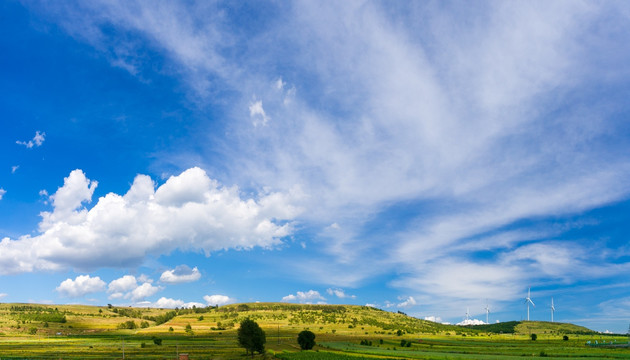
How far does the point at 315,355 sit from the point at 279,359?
358 inches

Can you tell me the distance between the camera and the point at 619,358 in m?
105

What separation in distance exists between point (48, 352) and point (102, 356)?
24.6 m

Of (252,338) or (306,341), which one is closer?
(252,338)

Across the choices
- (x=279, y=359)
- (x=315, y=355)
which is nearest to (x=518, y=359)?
(x=315, y=355)

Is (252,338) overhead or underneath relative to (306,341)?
overhead

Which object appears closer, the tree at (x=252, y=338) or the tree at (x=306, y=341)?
the tree at (x=252, y=338)

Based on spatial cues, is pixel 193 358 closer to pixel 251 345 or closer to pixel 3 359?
pixel 251 345

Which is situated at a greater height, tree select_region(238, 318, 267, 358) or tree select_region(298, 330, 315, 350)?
tree select_region(238, 318, 267, 358)

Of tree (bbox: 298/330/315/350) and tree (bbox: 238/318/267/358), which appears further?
tree (bbox: 298/330/315/350)

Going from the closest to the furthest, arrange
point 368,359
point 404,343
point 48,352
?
point 368,359 → point 48,352 → point 404,343

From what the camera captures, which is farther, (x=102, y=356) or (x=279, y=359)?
(x=102, y=356)

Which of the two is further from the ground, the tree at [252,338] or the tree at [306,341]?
the tree at [252,338]

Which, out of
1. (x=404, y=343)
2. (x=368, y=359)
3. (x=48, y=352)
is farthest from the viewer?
(x=404, y=343)

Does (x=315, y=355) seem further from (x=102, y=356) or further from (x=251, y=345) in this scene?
(x=102, y=356)
